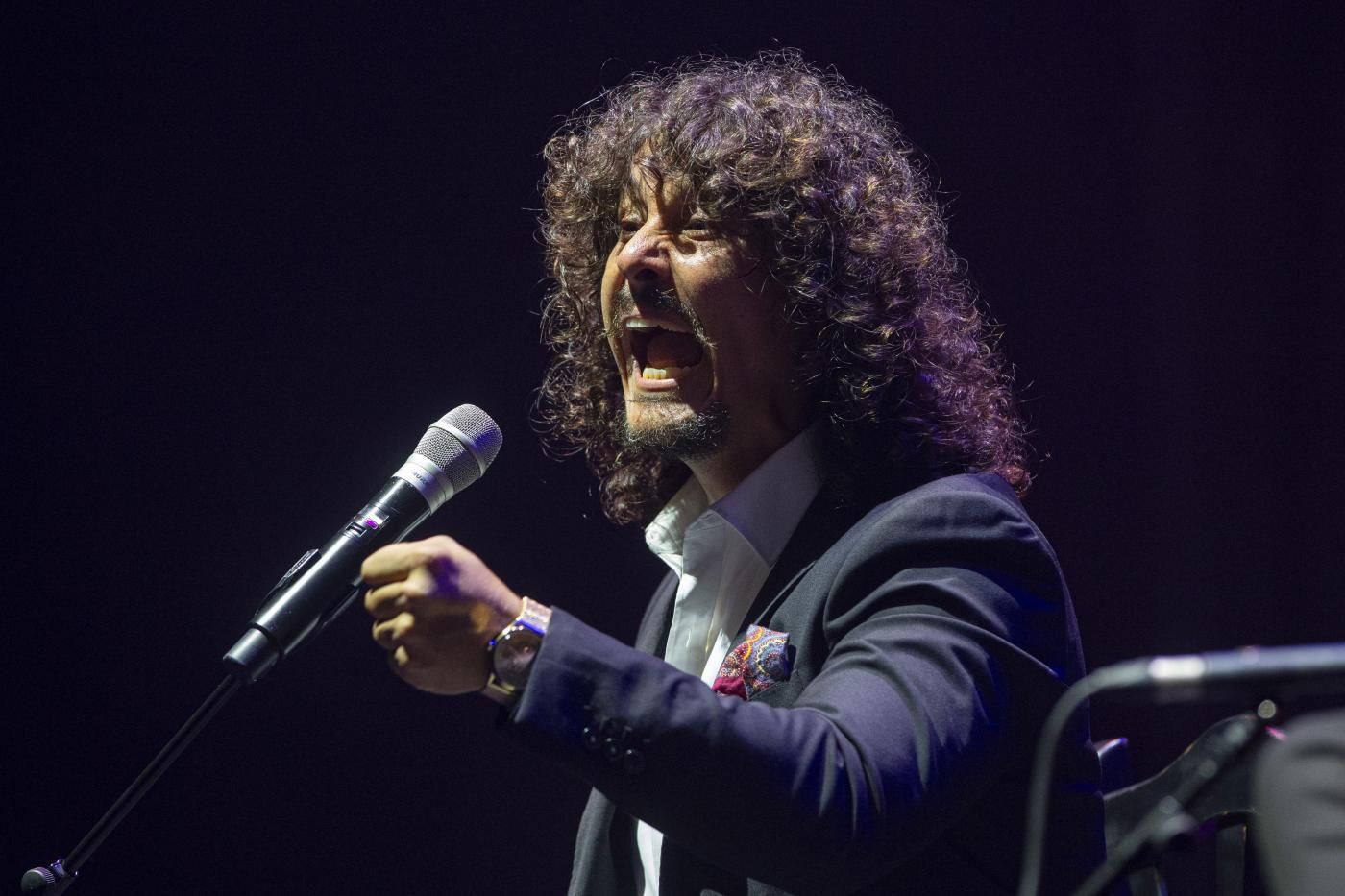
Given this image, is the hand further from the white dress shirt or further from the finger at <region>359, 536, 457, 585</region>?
the white dress shirt

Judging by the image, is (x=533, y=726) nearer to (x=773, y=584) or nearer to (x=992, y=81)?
(x=773, y=584)

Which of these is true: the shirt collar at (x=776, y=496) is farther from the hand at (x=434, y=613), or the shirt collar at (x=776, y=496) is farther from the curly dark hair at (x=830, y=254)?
the hand at (x=434, y=613)

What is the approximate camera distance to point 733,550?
6.50ft

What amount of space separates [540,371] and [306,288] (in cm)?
54

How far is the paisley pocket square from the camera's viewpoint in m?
1.72

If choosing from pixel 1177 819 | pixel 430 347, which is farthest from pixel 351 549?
pixel 430 347

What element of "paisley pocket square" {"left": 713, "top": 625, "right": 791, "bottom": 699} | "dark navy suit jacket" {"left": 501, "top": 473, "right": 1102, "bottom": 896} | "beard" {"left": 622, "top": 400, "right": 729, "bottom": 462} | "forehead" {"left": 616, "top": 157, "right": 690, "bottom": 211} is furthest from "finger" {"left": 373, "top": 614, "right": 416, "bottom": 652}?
"forehead" {"left": 616, "top": 157, "right": 690, "bottom": 211}

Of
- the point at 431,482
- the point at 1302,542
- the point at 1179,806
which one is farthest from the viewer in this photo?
the point at 1302,542

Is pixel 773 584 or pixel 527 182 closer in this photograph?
pixel 773 584

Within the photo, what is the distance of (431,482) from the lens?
62.6 inches

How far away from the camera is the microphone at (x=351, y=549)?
1.39m

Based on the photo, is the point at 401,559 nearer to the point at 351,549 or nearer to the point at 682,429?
the point at 351,549

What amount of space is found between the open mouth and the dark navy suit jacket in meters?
0.33

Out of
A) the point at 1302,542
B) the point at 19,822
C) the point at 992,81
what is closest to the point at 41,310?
the point at 19,822
